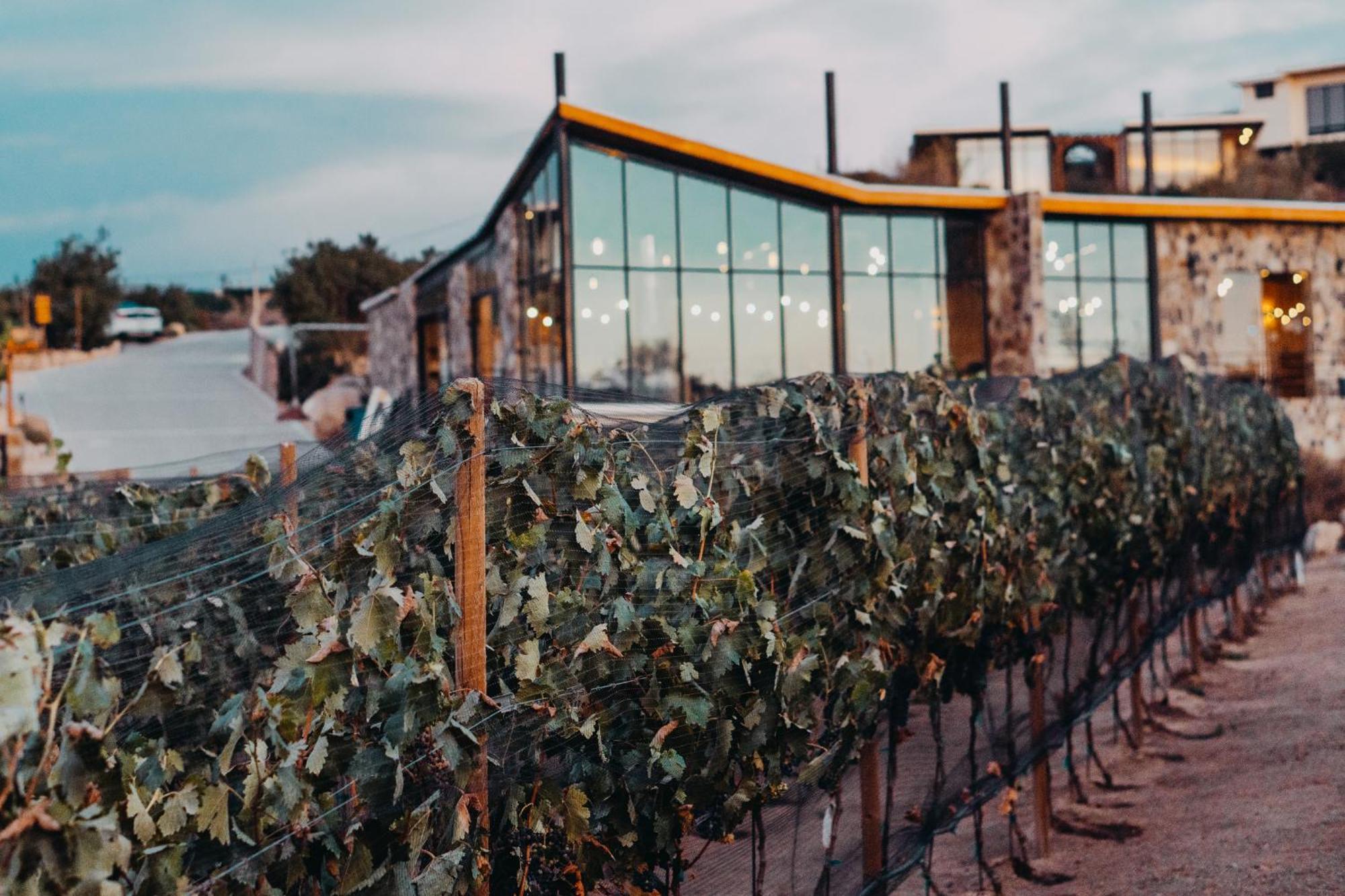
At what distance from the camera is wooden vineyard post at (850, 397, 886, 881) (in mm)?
5059

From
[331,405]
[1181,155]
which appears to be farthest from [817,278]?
[1181,155]

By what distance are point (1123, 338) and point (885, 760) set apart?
22.1 metres

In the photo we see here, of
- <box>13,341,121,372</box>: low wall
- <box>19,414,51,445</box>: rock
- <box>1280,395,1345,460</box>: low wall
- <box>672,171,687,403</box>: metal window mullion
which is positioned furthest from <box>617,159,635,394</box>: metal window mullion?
<box>13,341,121,372</box>: low wall

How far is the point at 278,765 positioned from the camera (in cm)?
268

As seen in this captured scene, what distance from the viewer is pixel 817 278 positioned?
22844 millimetres

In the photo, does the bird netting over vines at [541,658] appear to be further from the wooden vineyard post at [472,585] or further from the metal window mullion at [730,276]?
the metal window mullion at [730,276]

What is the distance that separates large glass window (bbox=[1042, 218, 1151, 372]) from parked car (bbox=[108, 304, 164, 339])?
113 feet

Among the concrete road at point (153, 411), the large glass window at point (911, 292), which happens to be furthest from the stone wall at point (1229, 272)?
the concrete road at point (153, 411)

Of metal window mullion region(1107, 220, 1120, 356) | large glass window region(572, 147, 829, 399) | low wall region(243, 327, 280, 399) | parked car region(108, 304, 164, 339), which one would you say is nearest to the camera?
large glass window region(572, 147, 829, 399)

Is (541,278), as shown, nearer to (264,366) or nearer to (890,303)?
(890,303)

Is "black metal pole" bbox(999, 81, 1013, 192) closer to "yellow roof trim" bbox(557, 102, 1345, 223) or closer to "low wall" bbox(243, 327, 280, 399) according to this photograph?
"yellow roof trim" bbox(557, 102, 1345, 223)

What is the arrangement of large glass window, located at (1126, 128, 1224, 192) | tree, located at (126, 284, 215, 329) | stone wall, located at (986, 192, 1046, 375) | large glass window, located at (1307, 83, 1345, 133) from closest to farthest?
stone wall, located at (986, 192, 1046, 375) → large glass window, located at (1126, 128, 1224, 192) → large glass window, located at (1307, 83, 1345, 133) → tree, located at (126, 284, 215, 329)

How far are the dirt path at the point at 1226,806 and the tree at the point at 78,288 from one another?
41.2 m

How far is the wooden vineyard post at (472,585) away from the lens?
3.05 m
